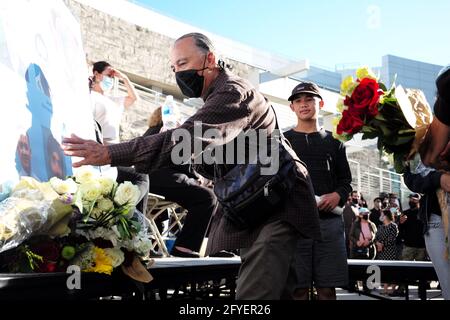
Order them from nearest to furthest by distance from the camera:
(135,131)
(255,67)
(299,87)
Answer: (299,87) < (135,131) < (255,67)

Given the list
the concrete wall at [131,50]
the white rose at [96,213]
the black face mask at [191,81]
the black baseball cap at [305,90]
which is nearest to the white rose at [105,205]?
the white rose at [96,213]

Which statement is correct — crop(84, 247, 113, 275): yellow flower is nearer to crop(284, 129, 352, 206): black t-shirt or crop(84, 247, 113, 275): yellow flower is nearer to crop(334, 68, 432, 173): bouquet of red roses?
crop(334, 68, 432, 173): bouquet of red roses

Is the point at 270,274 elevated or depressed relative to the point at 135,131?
depressed

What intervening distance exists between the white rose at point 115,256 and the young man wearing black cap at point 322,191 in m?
1.45

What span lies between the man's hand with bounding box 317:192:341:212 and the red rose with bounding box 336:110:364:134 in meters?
1.05

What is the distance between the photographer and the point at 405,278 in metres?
3.97

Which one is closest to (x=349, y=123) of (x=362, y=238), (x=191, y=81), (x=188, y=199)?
(x=191, y=81)

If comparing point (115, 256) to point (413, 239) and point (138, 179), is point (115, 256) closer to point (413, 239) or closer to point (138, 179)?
point (138, 179)

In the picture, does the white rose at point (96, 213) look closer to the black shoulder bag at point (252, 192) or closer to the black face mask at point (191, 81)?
the black shoulder bag at point (252, 192)

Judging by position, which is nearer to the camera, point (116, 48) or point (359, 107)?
point (359, 107)

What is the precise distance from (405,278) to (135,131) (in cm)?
1113

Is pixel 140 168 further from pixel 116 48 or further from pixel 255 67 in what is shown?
pixel 255 67

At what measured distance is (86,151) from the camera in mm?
1996
